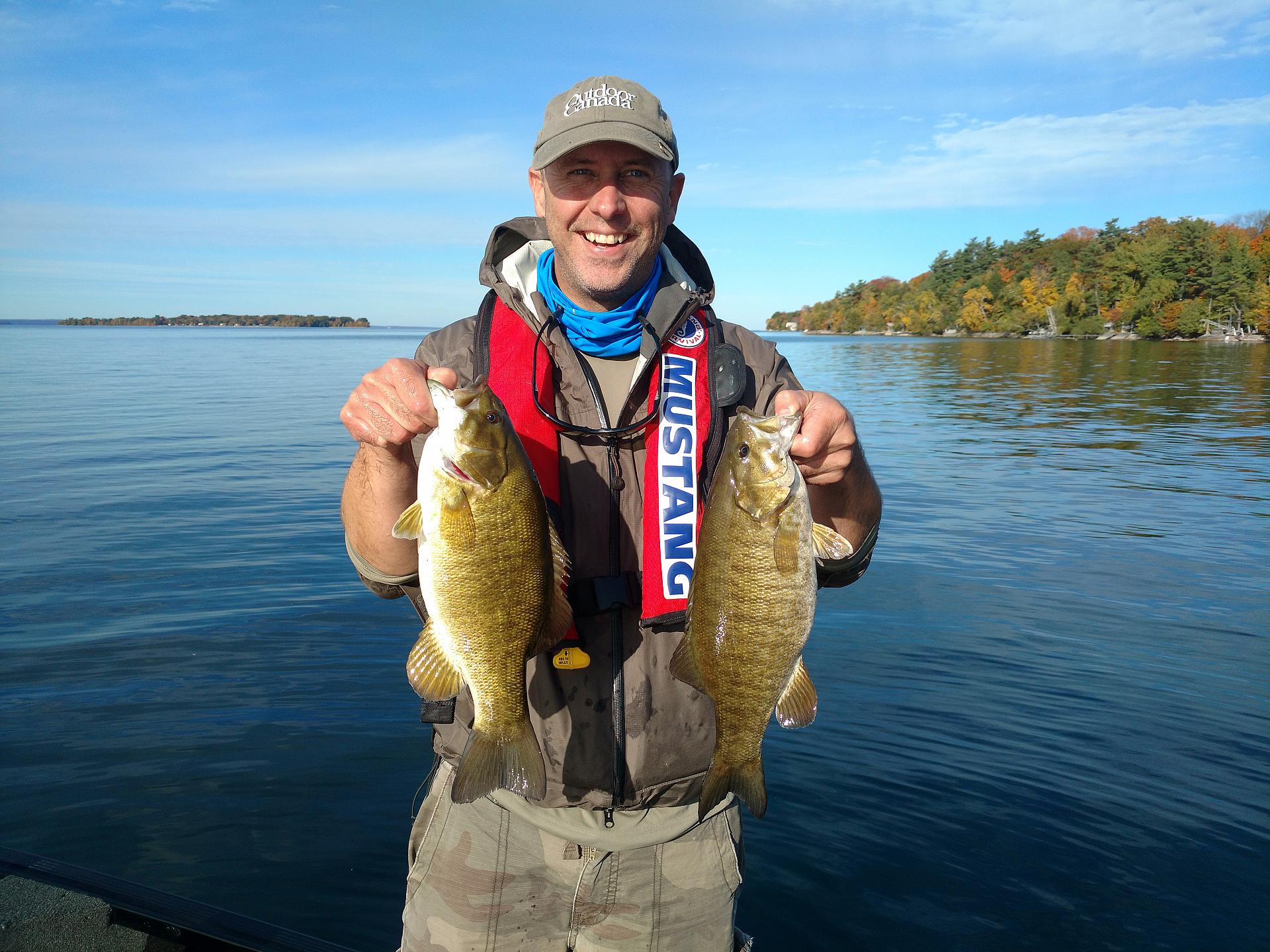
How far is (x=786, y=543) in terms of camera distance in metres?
2.76

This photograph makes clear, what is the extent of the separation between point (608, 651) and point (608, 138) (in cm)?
185

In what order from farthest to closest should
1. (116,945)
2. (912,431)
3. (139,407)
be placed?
1. (139,407)
2. (912,431)
3. (116,945)

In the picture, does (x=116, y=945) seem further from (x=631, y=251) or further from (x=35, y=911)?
(x=631, y=251)

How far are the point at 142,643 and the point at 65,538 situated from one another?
15.7 ft

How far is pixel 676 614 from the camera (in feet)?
9.86

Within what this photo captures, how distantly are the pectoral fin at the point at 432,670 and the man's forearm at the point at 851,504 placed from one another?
1.41 m

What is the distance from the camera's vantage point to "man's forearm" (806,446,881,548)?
312cm

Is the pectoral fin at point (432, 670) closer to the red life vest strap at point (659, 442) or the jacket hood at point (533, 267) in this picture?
the red life vest strap at point (659, 442)

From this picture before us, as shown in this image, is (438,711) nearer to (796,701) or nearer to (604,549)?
(604,549)

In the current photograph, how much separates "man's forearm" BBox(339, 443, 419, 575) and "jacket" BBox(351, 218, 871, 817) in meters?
0.09

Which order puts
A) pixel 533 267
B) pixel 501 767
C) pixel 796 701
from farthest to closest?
pixel 533 267 < pixel 796 701 < pixel 501 767

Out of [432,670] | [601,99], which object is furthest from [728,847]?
[601,99]

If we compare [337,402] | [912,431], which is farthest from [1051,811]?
[337,402]

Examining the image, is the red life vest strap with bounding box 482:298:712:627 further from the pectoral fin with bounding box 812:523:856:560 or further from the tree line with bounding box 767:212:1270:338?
the tree line with bounding box 767:212:1270:338
